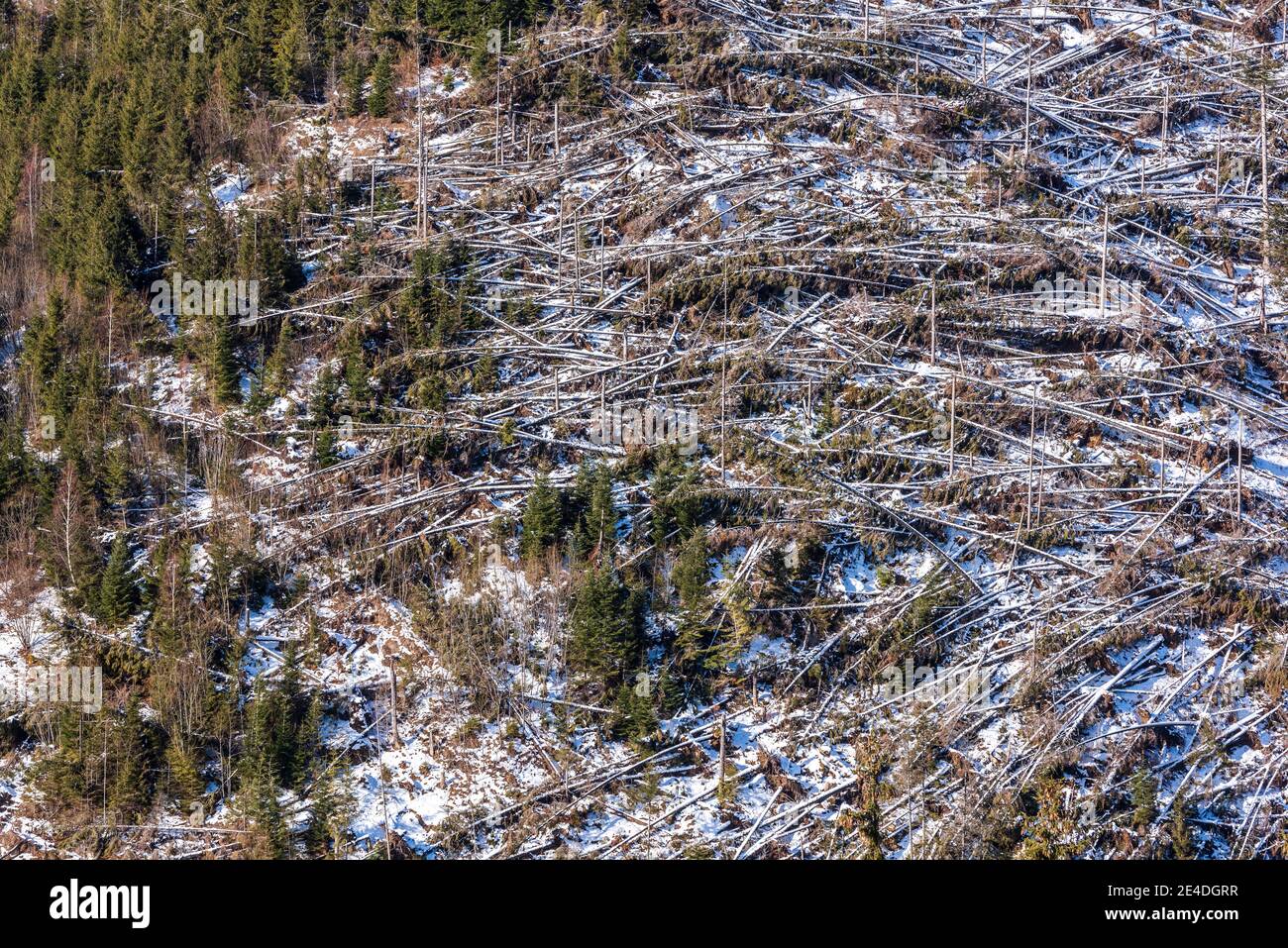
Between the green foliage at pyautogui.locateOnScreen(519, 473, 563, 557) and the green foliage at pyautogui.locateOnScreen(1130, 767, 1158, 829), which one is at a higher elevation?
the green foliage at pyautogui.locateOnScreen(519, 473, 563, 557)

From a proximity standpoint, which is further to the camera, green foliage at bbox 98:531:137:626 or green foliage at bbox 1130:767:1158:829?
green foliage at bbox 98:531:137:626

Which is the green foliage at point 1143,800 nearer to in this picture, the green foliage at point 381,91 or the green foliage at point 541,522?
the green foliage at point 541,522

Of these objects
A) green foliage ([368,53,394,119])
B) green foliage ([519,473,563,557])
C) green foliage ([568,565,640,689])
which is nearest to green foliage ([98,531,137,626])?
green foliage ([519,473,563,557])

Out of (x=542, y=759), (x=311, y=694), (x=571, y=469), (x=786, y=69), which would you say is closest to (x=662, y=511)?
(x=571, y=469)

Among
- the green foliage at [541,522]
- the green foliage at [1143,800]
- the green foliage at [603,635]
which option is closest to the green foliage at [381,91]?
the green foliage at [541,522]

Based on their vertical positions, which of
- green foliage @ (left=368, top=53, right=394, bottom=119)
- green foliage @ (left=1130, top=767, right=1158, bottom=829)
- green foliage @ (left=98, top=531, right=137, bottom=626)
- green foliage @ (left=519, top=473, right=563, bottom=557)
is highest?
green foliage @ (left=368, top=53, right=394, bottom=119)

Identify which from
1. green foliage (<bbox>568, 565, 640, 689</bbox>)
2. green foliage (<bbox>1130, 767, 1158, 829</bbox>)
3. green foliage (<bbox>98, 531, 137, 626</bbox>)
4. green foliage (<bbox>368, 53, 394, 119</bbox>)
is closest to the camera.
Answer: green foliage (<bbox>1130, 767, 1158, 829</bbox>)

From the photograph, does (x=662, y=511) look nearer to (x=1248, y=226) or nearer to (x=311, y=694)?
(x=311, y=694)

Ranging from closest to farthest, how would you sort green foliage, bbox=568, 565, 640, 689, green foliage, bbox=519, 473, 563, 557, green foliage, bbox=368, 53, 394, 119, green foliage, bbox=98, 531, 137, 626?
1. green foliage, bbox=568, 565, 640, 689
2. green foliage, bbox=98, 531, 137, 626
3. green foliage, bbox=519, 473, 563, 557
4. green foliage, bbox=368, 53, 394, 119

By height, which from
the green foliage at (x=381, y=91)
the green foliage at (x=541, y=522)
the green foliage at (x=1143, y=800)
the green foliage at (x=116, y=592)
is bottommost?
the green foliage at (x=1143, y=800)

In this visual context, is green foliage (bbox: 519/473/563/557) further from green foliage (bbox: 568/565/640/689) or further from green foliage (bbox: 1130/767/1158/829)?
green foliage (bbox: 1130/767/1158/829)

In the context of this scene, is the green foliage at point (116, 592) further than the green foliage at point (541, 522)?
No

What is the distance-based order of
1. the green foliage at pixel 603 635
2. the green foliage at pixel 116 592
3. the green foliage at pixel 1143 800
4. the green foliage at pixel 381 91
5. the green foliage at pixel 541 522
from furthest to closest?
the green foliage at pixel 381 91, the green foliage at pixel 541 522, the green foliage at pixel 116 592, the green foliage at pixel 603 635, the green foliage at pixel 1143 800
